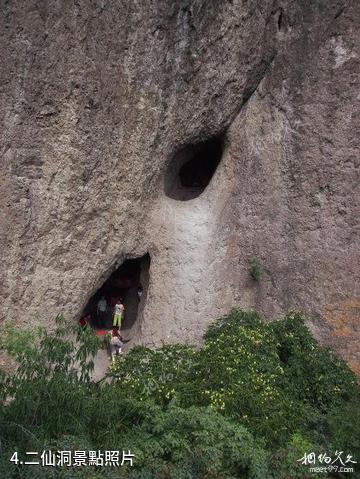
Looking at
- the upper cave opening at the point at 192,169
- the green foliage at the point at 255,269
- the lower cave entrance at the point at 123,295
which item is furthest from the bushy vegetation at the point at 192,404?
the upper cave opening at the point at 192,169

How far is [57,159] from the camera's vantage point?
20.0 feet

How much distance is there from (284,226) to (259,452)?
3441 mm

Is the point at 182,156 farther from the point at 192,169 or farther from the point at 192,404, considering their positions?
the point at 192,404

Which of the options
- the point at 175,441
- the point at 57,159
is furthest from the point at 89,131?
the point at 175,441

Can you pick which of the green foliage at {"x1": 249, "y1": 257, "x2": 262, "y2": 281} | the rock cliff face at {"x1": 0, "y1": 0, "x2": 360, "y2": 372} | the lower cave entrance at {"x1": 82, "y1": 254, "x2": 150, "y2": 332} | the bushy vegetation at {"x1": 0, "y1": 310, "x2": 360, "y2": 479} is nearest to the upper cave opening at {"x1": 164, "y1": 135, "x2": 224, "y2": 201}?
the rock cliff face at {"x1": 0, "y1": 0, "x2": 360, "y2": 372}

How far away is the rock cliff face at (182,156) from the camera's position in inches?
234

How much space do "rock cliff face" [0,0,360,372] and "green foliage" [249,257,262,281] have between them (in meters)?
0.09

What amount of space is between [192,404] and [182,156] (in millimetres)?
4008

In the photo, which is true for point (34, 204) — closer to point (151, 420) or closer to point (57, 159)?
point (57, 159)

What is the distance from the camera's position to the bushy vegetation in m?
4.25

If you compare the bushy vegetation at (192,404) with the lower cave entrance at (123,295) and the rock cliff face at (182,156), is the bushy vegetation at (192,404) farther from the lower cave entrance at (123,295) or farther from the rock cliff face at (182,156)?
the lower cave entrance at (123,295)

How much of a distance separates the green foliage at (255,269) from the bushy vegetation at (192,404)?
2.17 feet

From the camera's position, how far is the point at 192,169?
348 inches

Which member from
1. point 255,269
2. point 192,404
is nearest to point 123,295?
point 255,269
